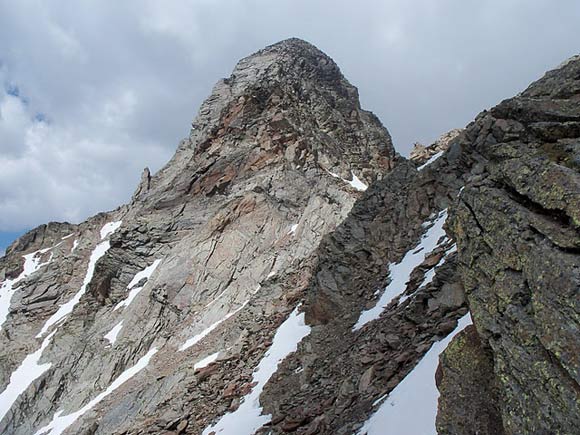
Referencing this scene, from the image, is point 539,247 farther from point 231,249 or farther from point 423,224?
point 231,249

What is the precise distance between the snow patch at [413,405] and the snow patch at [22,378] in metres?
37.1

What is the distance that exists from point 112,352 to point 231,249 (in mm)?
11976

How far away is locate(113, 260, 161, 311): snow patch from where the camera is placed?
122ft

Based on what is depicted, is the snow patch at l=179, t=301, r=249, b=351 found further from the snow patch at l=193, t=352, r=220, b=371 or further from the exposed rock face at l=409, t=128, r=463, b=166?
the exposed rock face at l=409, t=128, r=463, b=166

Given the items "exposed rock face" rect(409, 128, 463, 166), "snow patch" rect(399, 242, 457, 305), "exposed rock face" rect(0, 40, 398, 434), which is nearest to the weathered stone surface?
"snow patch" rect(399, 242, 457, 305)

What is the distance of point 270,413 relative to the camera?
46.9 feet

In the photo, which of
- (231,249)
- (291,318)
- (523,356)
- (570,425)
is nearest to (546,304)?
(523,356)

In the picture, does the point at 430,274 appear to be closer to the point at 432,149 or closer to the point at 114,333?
the point at 432,149

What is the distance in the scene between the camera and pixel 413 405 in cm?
854

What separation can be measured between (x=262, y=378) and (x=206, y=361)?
5.79 m

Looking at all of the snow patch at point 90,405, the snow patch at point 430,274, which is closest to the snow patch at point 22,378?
the snow patch at point 90,405

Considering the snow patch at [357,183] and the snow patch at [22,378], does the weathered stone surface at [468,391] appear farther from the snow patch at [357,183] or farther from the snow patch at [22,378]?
the snow patch at [22,378]

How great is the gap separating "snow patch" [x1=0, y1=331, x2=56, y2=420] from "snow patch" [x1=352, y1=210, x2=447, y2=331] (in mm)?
33643

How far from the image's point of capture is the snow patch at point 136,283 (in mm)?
37125
